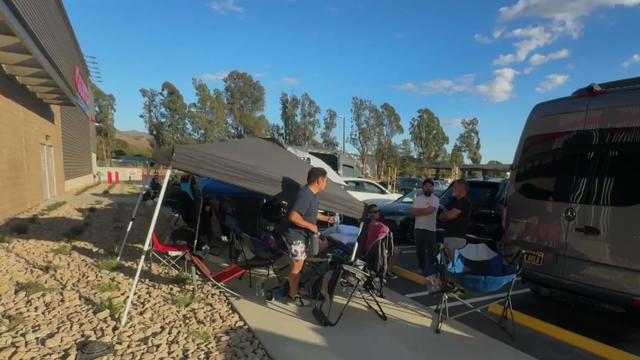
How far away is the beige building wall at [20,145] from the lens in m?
10.2

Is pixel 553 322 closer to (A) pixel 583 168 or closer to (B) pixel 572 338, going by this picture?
(B) pixel 572 338

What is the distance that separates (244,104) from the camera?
5741cm

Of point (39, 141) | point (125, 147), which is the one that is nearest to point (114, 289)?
point (39, 141)

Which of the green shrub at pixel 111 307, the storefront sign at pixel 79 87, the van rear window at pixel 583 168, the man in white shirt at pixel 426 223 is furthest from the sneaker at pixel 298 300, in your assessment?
the storefront sign at pixel 79 87

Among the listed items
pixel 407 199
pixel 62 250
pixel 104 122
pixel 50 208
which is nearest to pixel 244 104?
pixel 104 122

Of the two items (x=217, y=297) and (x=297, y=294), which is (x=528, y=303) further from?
(x=217, y=297)

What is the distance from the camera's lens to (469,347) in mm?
3951

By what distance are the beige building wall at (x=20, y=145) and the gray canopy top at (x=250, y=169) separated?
7.00 meters

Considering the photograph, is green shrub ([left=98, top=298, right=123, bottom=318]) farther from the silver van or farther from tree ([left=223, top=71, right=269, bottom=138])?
tree ([left=223, top=71, right=269, bottom=138])

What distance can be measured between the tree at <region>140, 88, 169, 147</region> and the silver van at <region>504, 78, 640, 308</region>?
5432 cm

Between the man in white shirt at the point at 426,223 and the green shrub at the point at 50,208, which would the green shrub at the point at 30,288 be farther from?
the green shrub at the point at 50,208

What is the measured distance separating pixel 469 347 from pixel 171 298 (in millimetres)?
3380

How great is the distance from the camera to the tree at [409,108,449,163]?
5106 centimetres

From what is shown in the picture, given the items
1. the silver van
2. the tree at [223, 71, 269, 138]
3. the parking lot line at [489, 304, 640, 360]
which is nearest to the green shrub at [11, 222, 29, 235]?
the parking lot line at [489, 304, 640, 360]
